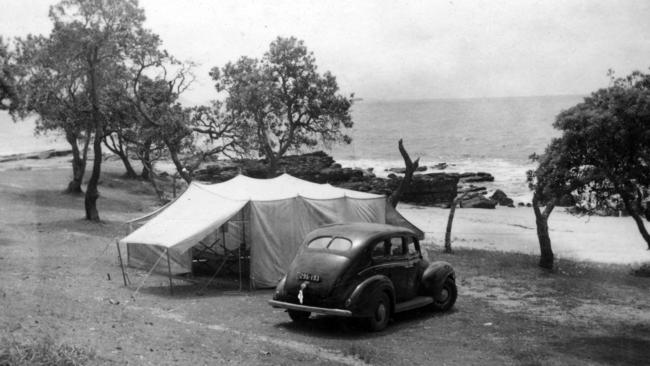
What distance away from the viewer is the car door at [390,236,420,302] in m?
13.1

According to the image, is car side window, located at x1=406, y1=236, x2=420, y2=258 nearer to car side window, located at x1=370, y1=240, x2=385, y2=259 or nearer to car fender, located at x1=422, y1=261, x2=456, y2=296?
car fender, located at x1=422, y1=261, x2=456, y2=296

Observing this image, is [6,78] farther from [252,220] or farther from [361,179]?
[361,179]

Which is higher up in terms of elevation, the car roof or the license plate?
the car roof

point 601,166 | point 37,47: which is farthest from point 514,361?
point 37,47

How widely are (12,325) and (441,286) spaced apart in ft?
27.4

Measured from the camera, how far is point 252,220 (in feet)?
54.8

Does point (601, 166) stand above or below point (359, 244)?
above

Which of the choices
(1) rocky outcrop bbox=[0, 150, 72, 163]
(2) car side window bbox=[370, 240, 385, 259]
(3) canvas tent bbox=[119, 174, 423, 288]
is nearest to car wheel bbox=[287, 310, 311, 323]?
(2) car side window bbox=[370, 240, 385, 259]

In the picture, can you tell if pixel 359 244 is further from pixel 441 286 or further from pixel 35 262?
pixel 35 262

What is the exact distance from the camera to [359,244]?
1248cm

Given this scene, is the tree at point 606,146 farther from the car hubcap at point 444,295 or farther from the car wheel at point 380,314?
the car wheel at point 380,314

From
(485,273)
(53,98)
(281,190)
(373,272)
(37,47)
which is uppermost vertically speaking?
(37,47)

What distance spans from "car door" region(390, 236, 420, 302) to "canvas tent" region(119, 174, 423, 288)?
4.49m

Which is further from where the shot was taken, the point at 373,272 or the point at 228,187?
the point at 228,187
